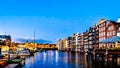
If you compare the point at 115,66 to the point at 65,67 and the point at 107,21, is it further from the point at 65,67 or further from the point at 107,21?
the point at 107,21

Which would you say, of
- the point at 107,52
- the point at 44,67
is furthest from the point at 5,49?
the point at 107,52

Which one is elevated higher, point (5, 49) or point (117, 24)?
point (117, 24)

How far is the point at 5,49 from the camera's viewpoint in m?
144

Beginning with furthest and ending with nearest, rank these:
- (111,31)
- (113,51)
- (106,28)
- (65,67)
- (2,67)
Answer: (106,28), (111,31), (65,67), (113,51), (2,67)

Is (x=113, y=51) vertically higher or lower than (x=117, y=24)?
lower

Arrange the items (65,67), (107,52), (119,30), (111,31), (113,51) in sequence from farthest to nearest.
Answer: (111,31) → (119,30) → (65,67) → (107,52) → (113,51)

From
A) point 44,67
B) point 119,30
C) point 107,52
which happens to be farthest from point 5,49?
point 107,52

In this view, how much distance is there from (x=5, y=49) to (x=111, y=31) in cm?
5567

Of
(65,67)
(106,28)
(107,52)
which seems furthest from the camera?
(106,28)

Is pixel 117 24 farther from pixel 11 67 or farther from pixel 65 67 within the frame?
pixel 11 67

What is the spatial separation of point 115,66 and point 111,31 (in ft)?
214

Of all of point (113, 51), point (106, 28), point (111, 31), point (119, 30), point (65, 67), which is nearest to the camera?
point (113, 51)

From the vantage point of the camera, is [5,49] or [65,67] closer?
[65,67]

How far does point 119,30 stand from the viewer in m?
138
